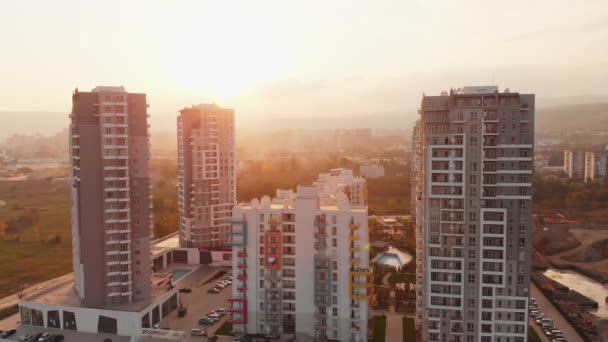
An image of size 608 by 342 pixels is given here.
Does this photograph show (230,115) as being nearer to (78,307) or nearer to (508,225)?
(78,307)

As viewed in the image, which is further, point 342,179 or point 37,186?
point 37,186

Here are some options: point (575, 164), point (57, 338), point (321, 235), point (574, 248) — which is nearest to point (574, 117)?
point (575, 164)

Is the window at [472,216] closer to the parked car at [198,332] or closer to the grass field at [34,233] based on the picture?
the parked car at [198,332]

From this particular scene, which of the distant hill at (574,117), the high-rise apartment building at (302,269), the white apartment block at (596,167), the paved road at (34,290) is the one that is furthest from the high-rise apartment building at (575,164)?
the paved road at (34,290)

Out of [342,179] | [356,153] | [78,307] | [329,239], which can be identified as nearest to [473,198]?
[329,239]

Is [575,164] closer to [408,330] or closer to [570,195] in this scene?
[570,195]
